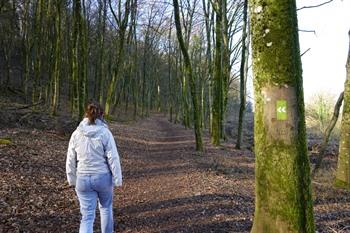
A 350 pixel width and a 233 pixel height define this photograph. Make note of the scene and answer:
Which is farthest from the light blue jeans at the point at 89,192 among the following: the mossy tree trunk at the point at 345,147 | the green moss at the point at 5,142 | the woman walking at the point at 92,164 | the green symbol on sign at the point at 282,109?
the green moss at the point at 5,142

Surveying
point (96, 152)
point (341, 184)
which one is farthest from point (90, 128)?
point (341, 184)

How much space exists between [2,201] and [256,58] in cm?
561

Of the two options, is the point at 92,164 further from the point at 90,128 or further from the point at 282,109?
the point at 282,109

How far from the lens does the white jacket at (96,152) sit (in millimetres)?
5292

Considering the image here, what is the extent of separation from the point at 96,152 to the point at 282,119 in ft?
8.57

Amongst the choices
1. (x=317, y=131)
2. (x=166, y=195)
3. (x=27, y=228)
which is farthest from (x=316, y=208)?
(x=317, y=131)

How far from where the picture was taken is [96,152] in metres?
5.32

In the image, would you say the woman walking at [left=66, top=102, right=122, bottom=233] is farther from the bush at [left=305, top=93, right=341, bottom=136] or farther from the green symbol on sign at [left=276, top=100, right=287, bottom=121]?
the bush at [left=305, top=93, right=341, bottom=136]

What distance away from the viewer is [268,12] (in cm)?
425

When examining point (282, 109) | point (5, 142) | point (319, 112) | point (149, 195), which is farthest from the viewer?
point (319, 112)

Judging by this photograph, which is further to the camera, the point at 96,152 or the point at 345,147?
the point at 345,147

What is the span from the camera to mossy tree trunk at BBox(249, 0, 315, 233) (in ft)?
13.7

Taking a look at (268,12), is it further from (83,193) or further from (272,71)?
(83,193)

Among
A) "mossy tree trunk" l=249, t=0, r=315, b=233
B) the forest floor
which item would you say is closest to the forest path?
the forest floor
